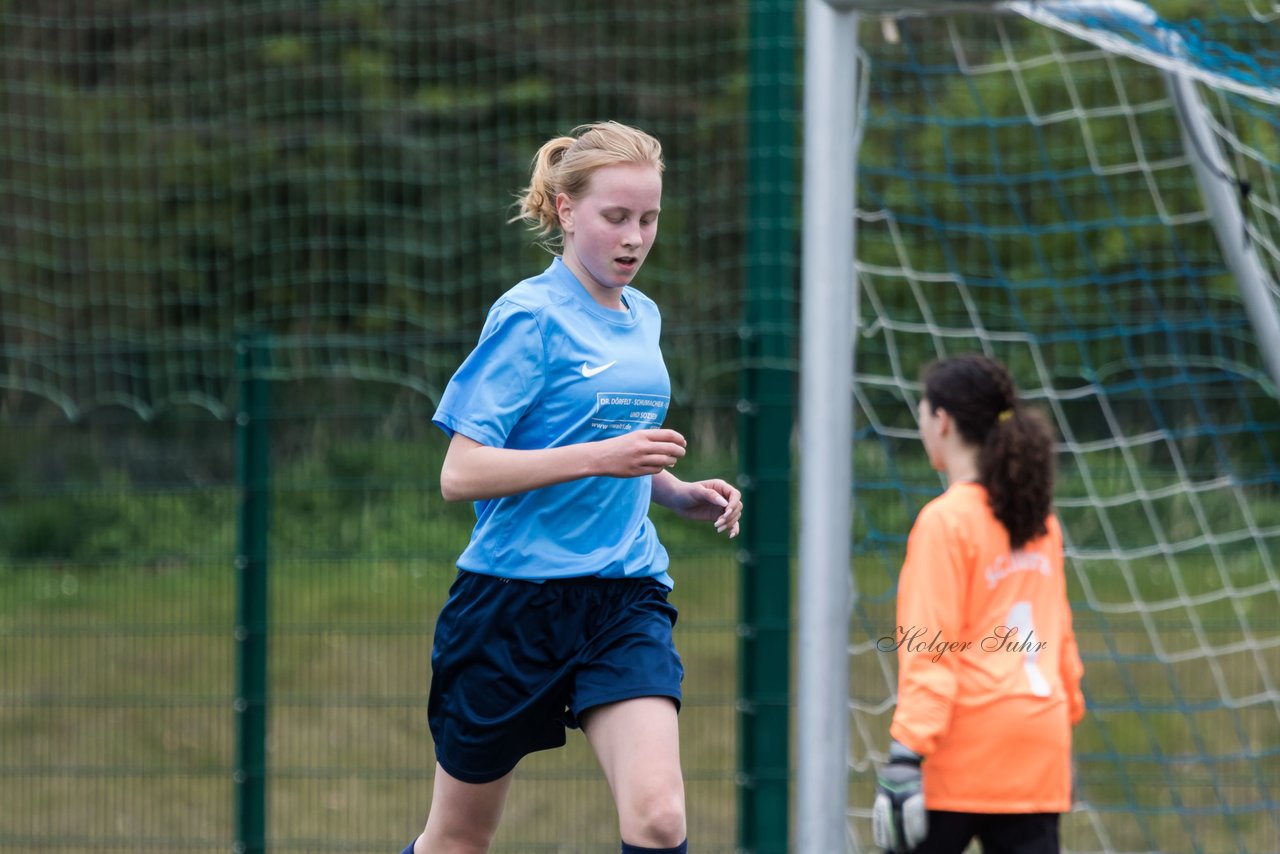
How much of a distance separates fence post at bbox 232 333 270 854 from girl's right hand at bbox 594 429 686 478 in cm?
261

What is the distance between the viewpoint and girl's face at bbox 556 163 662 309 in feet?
10.2

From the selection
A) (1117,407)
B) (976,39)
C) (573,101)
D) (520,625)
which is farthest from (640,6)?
(520,625)

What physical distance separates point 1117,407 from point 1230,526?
2.63 ft

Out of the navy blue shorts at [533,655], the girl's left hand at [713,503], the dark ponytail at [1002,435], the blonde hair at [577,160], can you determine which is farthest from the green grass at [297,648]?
the blonde hair at [577,160]

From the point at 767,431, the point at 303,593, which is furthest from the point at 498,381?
the point at 303,593

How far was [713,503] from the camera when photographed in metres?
3.31

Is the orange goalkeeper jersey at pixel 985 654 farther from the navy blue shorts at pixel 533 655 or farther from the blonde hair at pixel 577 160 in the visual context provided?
the blonde hair at pixel 577 160

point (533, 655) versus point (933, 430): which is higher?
point (933, 430)

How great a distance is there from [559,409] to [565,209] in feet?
1.37

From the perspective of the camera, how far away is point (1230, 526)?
633 centimetres

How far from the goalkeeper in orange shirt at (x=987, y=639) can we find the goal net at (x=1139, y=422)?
0.34 ft

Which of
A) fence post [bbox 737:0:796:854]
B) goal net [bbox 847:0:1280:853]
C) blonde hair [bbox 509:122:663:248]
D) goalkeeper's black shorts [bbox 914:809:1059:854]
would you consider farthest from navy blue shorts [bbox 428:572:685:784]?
fence post [bbox 737:0:796:854]

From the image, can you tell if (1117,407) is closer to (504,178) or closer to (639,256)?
(639,256)

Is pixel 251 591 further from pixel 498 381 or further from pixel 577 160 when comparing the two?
pixel 577 160
